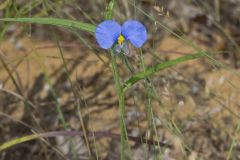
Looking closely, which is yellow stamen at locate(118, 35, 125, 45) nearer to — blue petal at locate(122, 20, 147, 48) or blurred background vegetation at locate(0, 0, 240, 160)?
blue petal at locate(122, 20, 147, 48)

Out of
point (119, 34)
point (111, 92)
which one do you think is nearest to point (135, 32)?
point (119, 34)

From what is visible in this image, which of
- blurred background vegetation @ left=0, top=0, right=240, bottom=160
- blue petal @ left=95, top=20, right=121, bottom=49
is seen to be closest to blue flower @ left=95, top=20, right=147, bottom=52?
blue petal @ left=95, top=20, right=121, bottom=49

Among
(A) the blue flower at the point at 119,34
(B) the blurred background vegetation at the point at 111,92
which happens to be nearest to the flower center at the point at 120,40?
(A) the blue flower at the point at 119,34

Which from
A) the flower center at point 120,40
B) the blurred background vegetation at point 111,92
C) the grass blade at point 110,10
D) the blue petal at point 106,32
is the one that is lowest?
the blurred background vegetation at point 111,92

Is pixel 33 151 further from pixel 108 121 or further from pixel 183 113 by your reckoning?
pixel 183 113

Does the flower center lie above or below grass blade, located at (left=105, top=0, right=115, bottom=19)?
below

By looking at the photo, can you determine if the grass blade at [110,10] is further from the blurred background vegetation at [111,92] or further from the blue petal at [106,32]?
the blurred background vegetation at [111,92]

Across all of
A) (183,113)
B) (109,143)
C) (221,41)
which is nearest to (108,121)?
(109,143)
